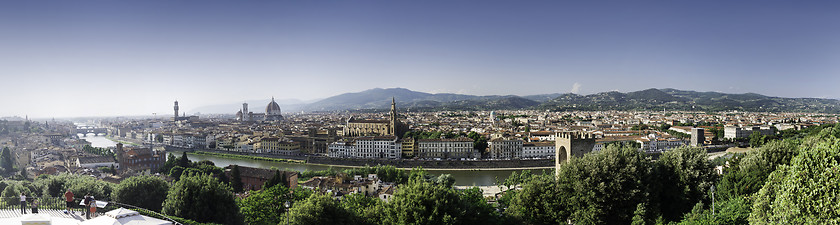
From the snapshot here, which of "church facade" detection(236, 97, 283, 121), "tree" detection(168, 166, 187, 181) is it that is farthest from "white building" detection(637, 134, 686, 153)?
"church facade" detection(236, 97, 283, 121)

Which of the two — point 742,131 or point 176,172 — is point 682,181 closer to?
point 176,172

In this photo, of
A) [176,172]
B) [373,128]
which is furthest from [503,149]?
[176,172]

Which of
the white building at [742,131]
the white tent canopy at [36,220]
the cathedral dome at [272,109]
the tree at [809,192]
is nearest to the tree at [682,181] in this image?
the tree at [809,192]

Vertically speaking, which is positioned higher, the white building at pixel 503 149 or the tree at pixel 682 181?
the tree at pixel 682 181

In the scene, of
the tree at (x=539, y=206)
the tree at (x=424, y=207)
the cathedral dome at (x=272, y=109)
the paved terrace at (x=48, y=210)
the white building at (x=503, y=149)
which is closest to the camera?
the paved terrace at (x=48, y=210)

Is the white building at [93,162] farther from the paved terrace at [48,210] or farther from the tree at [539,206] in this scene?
the tree at [539,206]

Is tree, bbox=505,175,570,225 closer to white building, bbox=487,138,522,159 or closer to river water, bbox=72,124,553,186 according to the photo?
river water, bbox=72,124,553,186
